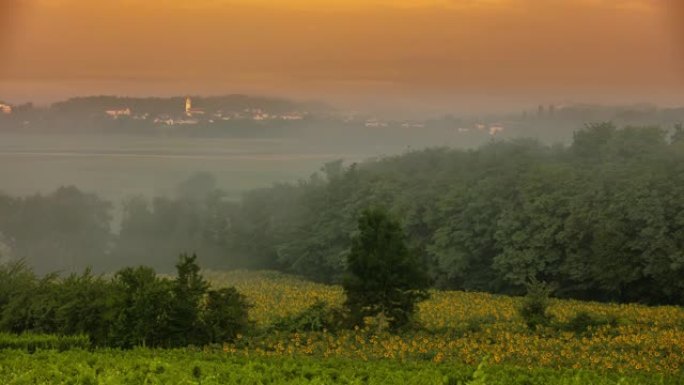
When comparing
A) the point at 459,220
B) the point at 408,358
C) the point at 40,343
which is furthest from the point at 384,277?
the point at 459,220

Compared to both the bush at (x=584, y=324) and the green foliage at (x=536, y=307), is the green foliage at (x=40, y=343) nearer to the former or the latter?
the green foliage at (x=536, y=307)

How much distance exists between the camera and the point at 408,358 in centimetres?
1789

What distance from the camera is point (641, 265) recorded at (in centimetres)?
4219

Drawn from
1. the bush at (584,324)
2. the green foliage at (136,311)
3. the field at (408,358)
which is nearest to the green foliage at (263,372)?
the field at (408,358)

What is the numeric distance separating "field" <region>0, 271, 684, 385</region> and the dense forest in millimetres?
4091

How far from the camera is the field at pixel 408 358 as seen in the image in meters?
13.7

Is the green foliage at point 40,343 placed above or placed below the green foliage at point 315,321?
above

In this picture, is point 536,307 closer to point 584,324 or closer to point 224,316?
point 584,324

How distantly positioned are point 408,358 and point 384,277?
5643 mm

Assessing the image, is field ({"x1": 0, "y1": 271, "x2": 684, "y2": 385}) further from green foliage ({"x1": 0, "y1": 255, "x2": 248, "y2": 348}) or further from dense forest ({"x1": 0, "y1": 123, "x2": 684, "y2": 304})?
dense forest ({"x1": 0, "y1": 123, "x2": 684, "y2": 304})

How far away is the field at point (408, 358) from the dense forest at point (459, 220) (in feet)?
13.4

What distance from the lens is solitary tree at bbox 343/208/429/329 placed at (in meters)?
23.4

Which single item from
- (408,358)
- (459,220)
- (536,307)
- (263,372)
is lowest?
(459,220)

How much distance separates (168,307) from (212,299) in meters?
1.17
